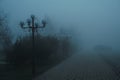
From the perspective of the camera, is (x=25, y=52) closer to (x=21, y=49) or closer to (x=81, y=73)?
(x=21, y=49)

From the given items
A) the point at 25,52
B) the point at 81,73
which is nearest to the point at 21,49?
the point at 25,52

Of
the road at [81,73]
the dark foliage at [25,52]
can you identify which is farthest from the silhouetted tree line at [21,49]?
the road at [81,73]

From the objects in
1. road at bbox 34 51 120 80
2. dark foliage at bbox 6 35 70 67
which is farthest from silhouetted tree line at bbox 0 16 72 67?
road at bbox 34 51 120 80

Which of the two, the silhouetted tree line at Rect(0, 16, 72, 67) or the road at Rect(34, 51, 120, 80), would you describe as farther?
the silhouetted tree line at Rect(0, 16, 72, 67)

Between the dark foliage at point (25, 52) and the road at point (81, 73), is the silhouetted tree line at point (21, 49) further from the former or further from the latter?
the road at point (81, 73)

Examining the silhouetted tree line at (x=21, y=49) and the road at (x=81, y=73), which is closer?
the road at (x=81, y=73)

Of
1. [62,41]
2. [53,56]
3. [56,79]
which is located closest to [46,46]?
[53,56]

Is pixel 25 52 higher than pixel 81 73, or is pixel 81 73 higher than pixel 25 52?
pixel 81 73

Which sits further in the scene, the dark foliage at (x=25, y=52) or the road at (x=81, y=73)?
the dark foliage at (x=25, y=52)

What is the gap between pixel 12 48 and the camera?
34531 mm

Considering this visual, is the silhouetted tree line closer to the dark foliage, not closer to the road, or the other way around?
the dark foliage

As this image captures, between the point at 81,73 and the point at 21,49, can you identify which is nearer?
the point at 81,73

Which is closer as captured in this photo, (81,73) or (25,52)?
(81,73)

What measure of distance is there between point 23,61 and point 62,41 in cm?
1897
